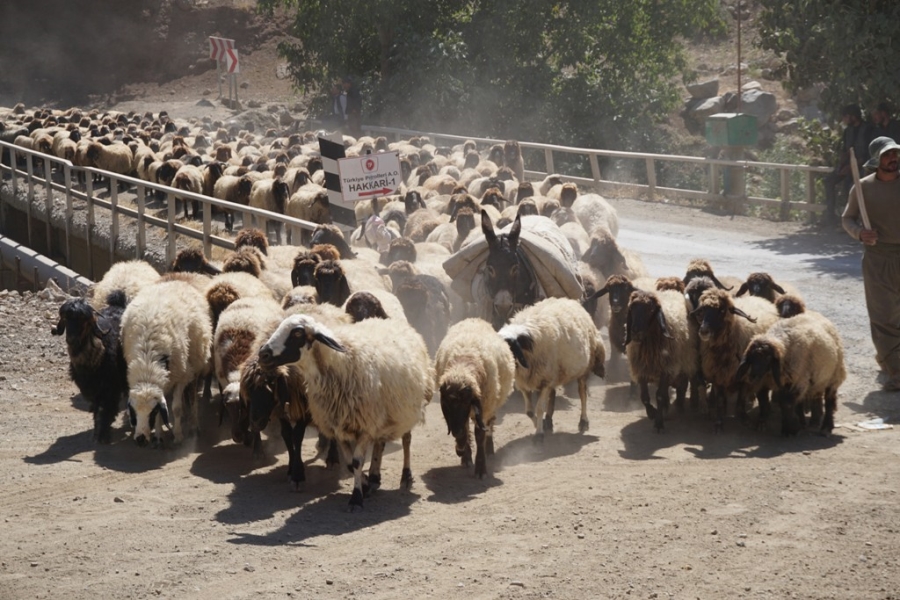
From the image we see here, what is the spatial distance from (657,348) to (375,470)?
3073 millimetres

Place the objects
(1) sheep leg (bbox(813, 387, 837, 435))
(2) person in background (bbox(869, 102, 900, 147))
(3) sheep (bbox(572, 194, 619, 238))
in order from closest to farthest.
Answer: (1) sheep leg (bbox(813, 387, 837, 435)) → (3) sheep (bbox(572, 194, 619, 238)) → (2) person in background (bbox(869, 102, 900, 147))

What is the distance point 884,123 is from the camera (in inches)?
692

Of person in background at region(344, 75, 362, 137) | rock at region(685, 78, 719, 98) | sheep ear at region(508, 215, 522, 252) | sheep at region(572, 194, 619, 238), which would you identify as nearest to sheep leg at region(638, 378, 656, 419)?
sheep ear at region(508, 215, 522, 252)

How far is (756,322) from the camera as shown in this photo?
10539 mm

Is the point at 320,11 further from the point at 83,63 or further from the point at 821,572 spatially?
the point at 821,572

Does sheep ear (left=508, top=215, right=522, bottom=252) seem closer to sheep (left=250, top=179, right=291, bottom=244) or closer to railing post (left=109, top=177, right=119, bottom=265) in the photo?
sheep (left=250, top=179, right=291, bottom=244)

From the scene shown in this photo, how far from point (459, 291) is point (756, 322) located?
306 cm

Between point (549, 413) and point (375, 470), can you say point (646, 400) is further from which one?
point (375, 470)

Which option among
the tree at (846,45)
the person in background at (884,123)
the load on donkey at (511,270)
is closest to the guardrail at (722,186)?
the tree at (846,45)

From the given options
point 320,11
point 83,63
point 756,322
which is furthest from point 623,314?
point 83,63

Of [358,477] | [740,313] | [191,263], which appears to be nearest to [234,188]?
[191,263]

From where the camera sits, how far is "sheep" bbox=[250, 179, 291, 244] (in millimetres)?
18859

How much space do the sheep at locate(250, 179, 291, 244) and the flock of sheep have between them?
479cm

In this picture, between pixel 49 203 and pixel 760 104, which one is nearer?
pixel 49 203
